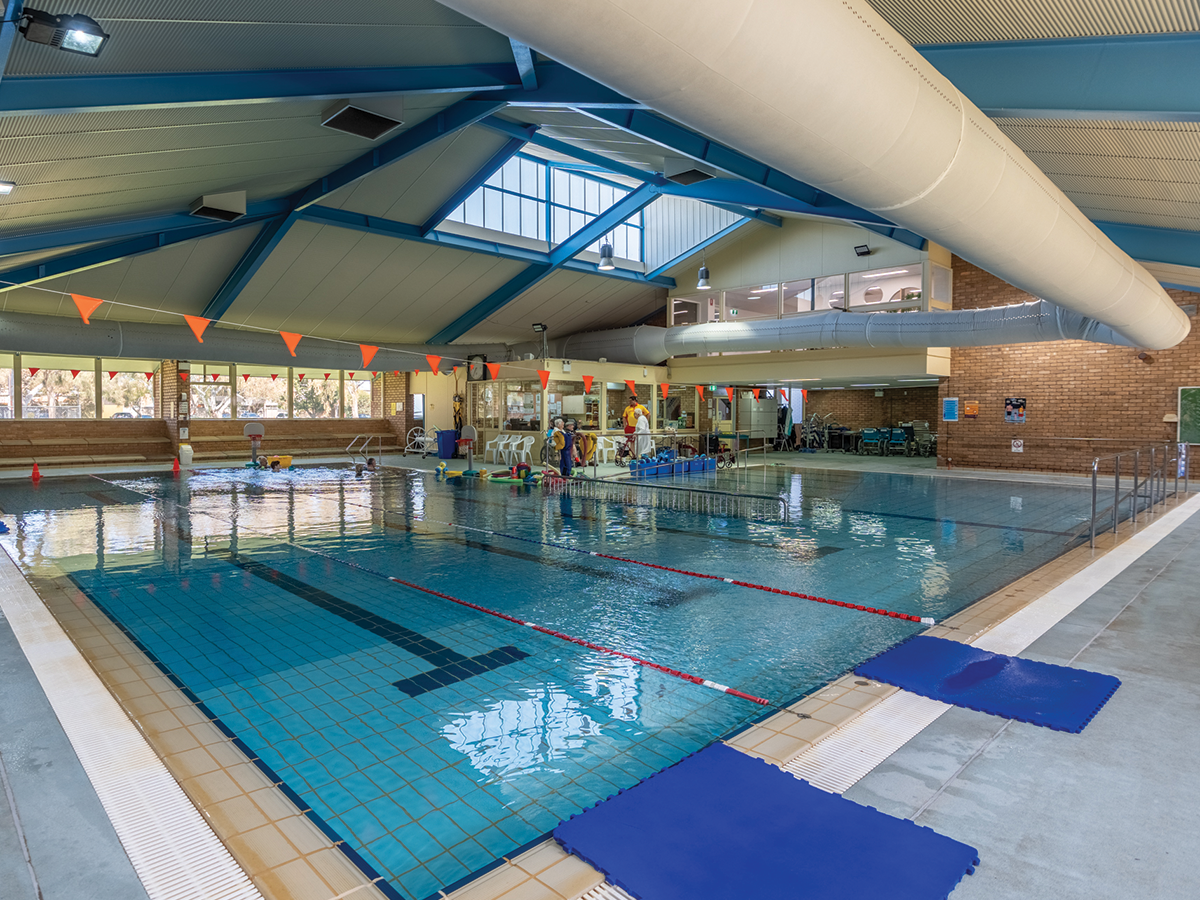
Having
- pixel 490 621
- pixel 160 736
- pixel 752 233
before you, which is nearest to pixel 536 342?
pixel 752 233

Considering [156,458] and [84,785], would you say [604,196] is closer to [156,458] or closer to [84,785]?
[156,458]

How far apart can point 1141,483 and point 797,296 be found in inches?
328

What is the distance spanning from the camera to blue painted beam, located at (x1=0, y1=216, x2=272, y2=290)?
33.8 feet

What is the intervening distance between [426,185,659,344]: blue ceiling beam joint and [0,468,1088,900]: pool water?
7.02 meters

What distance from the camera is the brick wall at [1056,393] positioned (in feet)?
41.9

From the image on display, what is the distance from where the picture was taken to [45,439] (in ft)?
53.3

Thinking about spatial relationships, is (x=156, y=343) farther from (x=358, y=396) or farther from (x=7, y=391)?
(x=358, y=396)

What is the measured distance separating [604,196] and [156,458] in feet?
42.9

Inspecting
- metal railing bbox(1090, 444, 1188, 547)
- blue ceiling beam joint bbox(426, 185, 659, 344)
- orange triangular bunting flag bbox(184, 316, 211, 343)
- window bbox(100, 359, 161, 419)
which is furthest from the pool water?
window bbox(100, 359, 161, 419)

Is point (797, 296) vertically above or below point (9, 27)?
above

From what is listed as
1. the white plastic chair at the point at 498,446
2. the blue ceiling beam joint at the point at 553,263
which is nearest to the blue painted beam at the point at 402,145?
the blue ceiling beam joint at the point at 553,263

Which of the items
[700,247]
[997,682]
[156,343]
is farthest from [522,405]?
[997,682]

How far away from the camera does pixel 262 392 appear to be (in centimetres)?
1986

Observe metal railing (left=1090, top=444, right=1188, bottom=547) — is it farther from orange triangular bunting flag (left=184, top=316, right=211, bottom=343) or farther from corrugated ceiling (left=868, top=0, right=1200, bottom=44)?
orange triangular bunting flag (left=184, top=316, right=211, bottom=343)
